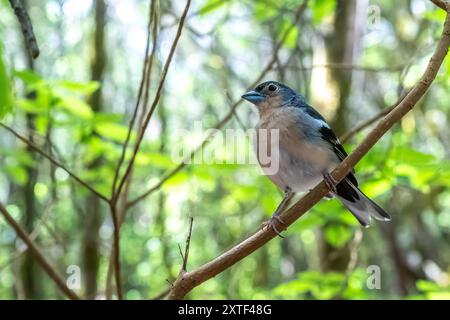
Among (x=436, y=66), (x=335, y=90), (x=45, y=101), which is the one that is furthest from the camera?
(x=335, y=90)

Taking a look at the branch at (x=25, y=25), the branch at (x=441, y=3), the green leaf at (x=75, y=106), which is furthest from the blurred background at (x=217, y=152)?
the branch at (x=441, y=3)

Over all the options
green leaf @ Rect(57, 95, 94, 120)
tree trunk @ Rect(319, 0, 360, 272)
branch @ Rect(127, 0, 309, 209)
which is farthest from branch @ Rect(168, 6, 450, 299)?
tree trunk @ Rect(319, 0, 360, 272)

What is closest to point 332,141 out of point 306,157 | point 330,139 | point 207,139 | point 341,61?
point 330,139

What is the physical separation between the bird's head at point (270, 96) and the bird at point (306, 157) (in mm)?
73

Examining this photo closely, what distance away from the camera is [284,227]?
9.64 ft

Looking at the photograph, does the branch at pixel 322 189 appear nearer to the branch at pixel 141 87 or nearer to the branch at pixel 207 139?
the branch at pixel 141 87

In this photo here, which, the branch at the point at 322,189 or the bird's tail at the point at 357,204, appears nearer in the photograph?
the branch at the point at 322,189

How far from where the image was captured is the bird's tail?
3918mm

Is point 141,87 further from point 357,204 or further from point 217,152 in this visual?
point 217,152

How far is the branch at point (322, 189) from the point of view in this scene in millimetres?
2555

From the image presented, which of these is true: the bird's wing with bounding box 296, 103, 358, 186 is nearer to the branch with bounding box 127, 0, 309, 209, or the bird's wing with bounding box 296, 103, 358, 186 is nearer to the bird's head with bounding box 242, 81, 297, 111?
the bird's head with bounding box 242, 81, 297, 111
